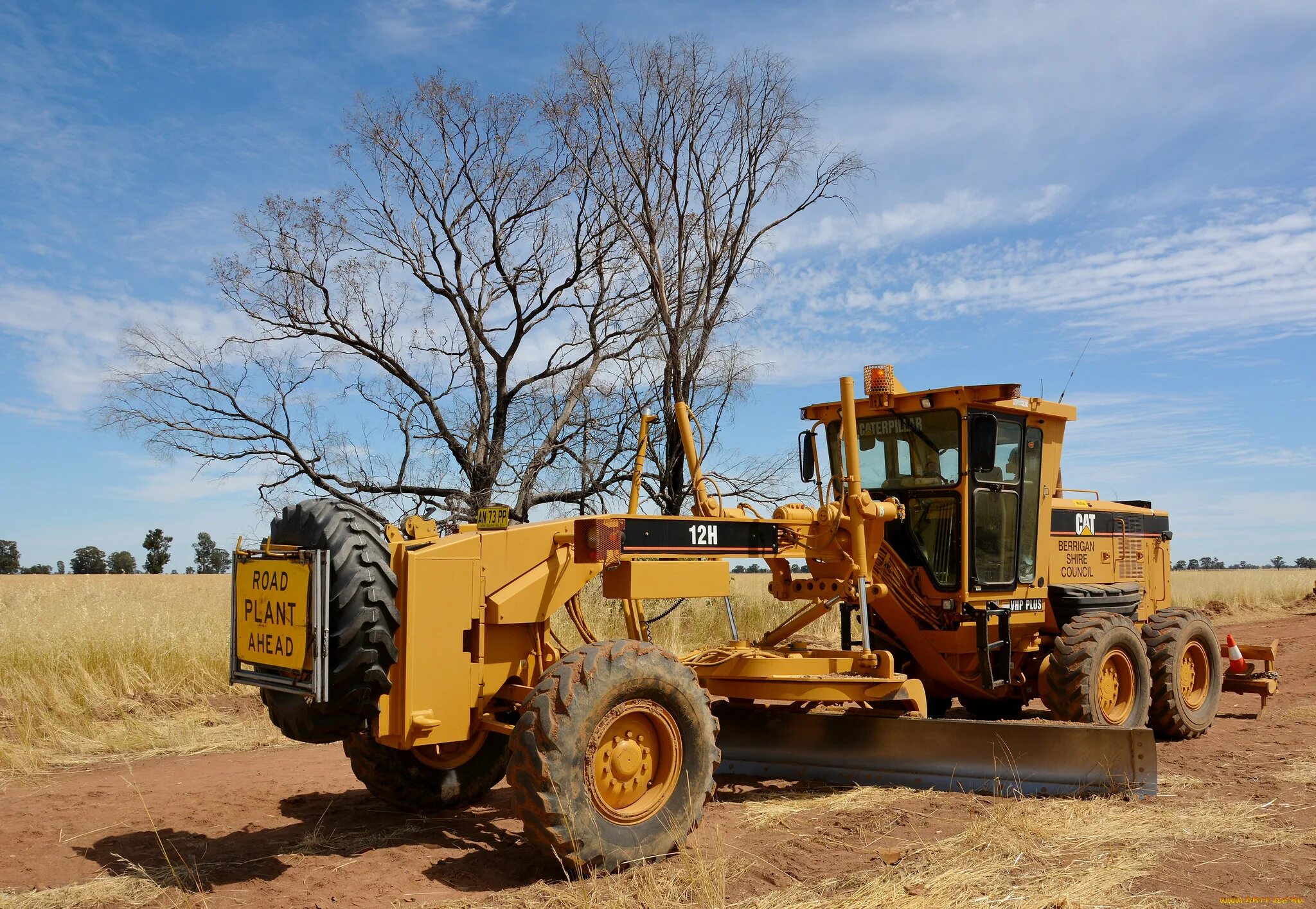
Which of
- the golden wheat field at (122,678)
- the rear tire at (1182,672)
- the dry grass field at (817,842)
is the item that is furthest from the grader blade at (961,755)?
the rear tire at (1182,672)

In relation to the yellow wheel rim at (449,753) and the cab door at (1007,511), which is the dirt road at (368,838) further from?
the cab door at (1007,511)

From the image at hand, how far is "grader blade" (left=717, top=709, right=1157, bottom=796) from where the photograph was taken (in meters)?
6.60

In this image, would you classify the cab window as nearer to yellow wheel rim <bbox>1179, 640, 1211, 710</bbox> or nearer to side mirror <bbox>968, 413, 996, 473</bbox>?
side mirror <bbox>968, 413, 996, 473</bbox>

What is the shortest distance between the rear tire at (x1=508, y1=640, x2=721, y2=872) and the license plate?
3.78 ft

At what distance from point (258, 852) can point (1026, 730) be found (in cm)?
460

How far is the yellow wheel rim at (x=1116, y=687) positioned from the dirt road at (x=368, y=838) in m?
0.45

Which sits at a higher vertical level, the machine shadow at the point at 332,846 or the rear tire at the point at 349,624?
the rear tire at the point at 349,624

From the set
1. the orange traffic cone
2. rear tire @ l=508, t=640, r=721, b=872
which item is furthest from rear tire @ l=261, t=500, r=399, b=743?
the orange traffic cone

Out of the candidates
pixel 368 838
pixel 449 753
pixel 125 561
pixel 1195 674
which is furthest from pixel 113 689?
pixel 125 561

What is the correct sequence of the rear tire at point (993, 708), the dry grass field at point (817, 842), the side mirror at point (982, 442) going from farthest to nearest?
the rear tire at point (993, 708), the side mirror at point (982, 442), the dry grass field at point (817, 842)

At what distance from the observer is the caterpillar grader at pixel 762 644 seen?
5.16 m

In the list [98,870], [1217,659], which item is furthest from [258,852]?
[1217,659]

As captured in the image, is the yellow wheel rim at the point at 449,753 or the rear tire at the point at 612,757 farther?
the yellow wheel rim at the point at 449,753

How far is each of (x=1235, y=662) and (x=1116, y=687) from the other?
285cm
